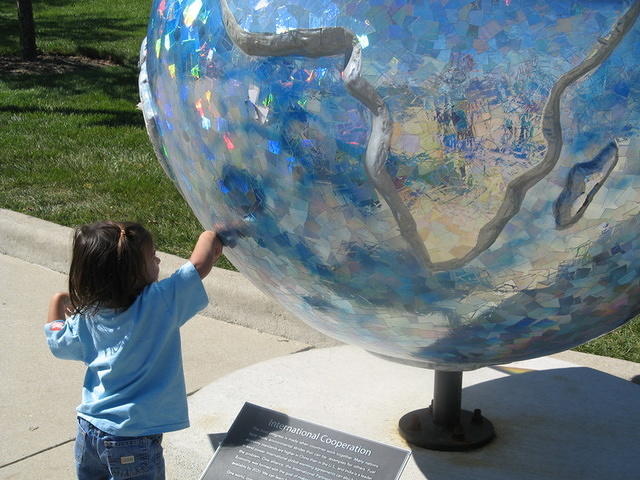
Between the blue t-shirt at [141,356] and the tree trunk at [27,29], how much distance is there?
8382mm

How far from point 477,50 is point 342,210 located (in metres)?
0.45

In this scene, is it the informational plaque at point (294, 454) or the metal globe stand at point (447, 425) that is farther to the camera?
the metal globe stand at point (447, 425)

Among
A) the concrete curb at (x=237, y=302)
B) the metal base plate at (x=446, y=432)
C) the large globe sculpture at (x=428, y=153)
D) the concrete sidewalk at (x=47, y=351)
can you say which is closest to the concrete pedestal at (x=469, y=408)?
the metal base plate at (x=446, y=432)

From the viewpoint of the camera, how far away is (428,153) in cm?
215

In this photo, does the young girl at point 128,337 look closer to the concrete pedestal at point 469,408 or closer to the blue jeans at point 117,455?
the blue jeans at point 117,455

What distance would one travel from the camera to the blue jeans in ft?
9.05

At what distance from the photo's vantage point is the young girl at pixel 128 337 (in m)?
2.70

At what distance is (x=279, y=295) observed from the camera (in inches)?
108

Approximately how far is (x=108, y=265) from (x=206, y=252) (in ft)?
0.82

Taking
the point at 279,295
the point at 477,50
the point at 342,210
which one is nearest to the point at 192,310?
the point at 279,295

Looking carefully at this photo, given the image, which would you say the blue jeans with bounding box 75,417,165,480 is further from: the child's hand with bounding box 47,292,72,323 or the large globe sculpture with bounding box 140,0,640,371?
the large globe sculpture with bounding box 140,0,640,371

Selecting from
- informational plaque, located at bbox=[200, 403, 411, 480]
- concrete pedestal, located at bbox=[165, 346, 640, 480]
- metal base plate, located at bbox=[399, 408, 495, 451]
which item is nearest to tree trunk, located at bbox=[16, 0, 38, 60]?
concrete pedestal, located at bbox=[165, 346, 640, 480]

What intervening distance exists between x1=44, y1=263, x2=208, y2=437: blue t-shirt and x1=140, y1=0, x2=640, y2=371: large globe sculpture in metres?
0.27

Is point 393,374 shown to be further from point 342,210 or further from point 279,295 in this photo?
point 342,210
